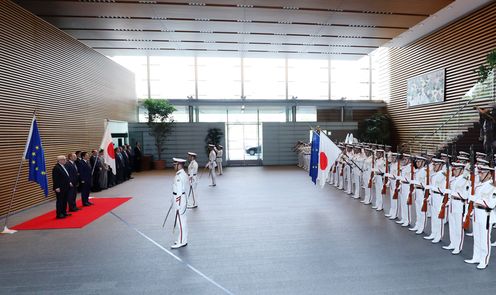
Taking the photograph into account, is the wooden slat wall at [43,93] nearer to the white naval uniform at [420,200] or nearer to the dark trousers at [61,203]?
the dark trousers at [61,203]

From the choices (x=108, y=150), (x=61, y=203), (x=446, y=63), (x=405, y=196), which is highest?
(x=446, y=63)

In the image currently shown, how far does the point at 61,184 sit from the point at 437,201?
8.84 metres

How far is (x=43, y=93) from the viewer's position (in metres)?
9.78

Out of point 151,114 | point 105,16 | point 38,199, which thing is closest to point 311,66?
point 151,114

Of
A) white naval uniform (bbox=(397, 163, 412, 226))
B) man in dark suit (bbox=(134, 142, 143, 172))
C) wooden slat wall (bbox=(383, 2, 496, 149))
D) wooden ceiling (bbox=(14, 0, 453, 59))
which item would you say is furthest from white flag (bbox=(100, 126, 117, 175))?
wooden slat wall (bbox=(383, 2, 496, 149))

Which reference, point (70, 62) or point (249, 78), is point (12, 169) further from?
point (249, 78)

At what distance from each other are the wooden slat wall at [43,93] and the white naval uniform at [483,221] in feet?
35.1

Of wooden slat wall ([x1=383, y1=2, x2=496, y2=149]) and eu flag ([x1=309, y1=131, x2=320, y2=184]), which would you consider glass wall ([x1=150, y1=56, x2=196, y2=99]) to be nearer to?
eu flag ([x1=309, y1=131, x2=320, y2=184])

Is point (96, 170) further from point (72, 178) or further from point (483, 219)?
point (483, 219)

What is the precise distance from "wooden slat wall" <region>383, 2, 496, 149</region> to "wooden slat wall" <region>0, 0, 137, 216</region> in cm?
1549

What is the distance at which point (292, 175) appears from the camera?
14789 millimetres

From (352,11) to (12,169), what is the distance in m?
12.0

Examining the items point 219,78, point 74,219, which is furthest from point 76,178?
Result: point 219,78

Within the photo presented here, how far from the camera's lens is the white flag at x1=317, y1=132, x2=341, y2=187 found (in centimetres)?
845
